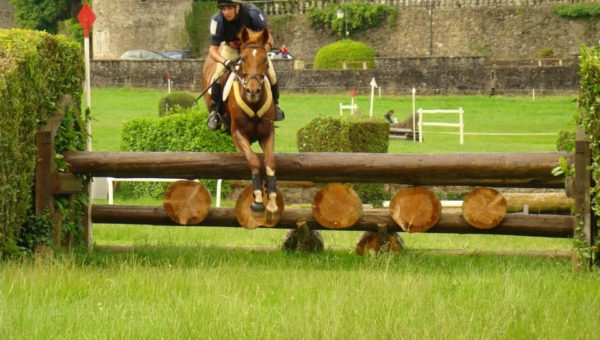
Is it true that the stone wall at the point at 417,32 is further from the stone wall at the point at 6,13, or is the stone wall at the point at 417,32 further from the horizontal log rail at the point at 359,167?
the horizontal log rail at the point at 359,167

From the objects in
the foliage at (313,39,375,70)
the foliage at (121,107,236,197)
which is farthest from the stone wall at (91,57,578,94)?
the foliage at (121,107,236,197)

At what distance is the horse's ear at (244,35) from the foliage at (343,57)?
4285cm

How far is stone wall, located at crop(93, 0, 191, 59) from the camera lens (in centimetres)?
6812

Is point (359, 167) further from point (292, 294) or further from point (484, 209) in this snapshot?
point (292, 294)

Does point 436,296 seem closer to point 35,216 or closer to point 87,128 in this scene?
point 35,216

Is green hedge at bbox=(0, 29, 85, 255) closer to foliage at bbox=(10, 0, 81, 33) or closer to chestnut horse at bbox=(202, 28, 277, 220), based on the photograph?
chestnut horse at bbox=(202, 28, 277, 220)

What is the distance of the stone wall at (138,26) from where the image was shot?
6812 cm

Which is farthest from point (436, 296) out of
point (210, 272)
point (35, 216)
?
point (35, 216)

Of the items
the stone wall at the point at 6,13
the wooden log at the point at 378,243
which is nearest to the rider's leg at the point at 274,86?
the wooden log at the point at 378,243

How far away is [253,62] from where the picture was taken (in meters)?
12.0

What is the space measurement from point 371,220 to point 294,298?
3095 mm

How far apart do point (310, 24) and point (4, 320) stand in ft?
195

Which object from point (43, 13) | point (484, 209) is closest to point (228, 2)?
point (484, 209)

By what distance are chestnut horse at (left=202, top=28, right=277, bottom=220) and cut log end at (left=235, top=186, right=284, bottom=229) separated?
0.04m
